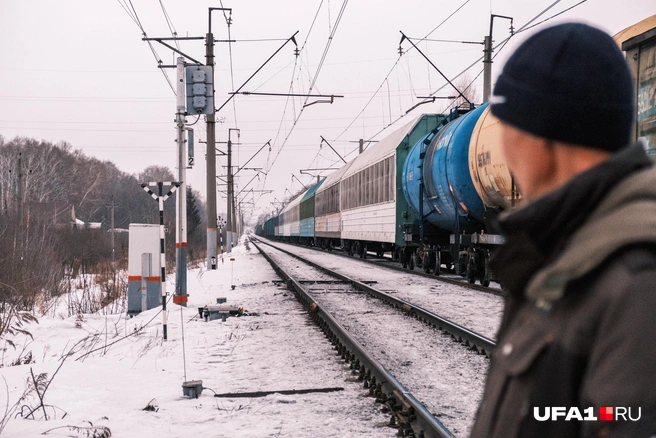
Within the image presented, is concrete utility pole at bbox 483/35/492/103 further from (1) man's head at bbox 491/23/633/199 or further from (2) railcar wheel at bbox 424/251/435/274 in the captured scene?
(1) man's head at bbox 491/23/633/199

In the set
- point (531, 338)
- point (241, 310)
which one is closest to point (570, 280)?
point (531, 338)

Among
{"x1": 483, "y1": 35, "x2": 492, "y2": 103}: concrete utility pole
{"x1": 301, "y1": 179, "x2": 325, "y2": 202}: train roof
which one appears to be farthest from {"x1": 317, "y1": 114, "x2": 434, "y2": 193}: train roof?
{"x1": 301, "y1": 179, "x2": 325, "y2": 202}: train roof

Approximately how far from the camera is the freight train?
6.37 meters

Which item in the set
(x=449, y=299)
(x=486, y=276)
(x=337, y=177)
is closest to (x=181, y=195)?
(x=449, y=299)

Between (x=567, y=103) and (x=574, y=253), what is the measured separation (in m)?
0.27

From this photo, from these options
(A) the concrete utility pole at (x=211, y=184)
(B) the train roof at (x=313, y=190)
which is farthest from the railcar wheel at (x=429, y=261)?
(B) the train roof at (x=313, y=190)

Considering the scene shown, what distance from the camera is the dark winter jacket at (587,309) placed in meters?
0.84

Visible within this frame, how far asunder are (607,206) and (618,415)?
297 millimetres

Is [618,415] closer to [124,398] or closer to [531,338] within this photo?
[531,338]

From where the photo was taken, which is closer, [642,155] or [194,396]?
[642,155]

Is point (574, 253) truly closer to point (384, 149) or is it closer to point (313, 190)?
point (384, 149)

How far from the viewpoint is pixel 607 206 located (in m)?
0.92

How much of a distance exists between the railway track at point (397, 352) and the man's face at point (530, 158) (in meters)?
2.95

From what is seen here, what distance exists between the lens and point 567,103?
1.03 meters
